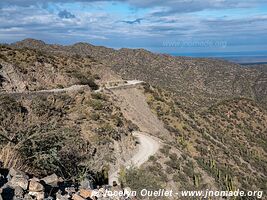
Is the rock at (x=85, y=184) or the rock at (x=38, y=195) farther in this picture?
the rock at (x=85, y=184)

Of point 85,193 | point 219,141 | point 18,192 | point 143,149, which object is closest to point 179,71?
point 219,141

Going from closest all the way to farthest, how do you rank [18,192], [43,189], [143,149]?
[18,192] < [43,189] < [143,149]

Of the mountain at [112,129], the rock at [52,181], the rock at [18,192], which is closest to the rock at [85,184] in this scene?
the mountain at [112,129]

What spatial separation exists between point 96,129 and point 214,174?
10276mm

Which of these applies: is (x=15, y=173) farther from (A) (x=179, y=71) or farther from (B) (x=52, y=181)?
(A) (x=179, y=71)

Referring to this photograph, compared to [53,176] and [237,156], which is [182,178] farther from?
[237,156]

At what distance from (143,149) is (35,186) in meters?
22.1

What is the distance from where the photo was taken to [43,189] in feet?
25.2

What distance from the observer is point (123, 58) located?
436ft

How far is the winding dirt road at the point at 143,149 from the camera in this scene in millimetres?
25513

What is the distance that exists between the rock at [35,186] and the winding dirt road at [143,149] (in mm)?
13770

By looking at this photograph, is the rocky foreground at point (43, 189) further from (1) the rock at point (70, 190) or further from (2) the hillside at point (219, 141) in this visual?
(2) the hillside at point (219, 141)

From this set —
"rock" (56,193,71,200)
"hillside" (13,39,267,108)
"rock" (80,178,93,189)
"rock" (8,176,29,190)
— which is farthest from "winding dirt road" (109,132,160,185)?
"hillside" (13,39,267,108)

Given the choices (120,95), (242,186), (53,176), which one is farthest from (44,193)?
(120,95)
